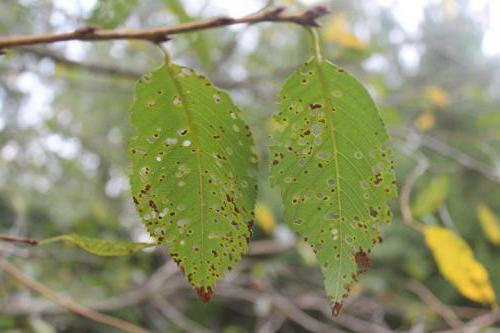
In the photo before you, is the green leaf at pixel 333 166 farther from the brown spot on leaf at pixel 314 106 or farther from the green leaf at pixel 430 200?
the green leaf at pixel 430 200

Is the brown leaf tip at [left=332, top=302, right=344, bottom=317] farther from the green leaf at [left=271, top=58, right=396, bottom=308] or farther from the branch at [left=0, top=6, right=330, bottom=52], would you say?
the branch at [left=0, top=6, right=330, bottom=52]

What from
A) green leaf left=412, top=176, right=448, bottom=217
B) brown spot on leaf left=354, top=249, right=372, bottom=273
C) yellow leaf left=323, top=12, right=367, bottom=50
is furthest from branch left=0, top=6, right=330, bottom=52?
yellow leaf left=323, top=12, right=367, bottom=50

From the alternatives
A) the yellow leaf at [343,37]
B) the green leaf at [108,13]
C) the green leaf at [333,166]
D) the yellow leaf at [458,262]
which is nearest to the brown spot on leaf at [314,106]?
the green leaf at [333,166]

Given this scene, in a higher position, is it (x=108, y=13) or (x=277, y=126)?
(x=108, y=13)

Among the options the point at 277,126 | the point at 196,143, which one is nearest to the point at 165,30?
the point at 196,143

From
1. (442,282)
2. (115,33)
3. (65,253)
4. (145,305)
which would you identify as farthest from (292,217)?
(442,282)

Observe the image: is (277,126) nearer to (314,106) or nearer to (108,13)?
(108,13)

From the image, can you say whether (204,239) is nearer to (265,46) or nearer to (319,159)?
(319,159)
